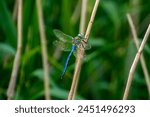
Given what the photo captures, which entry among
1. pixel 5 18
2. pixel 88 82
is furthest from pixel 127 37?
pixel 5 18

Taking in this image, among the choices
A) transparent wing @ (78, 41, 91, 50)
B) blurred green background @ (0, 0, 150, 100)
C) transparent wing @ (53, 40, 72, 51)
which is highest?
transparent wing @ (78, 41, 91, 50)

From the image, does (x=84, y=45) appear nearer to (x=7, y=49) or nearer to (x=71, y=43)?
(x=71, y=43)

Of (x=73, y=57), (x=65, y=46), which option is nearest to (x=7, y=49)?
(x=73, y=57)

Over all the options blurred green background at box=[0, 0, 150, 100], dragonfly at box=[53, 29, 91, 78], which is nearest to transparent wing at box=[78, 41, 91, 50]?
dragonfly at box=[53, 29, 91, 78]

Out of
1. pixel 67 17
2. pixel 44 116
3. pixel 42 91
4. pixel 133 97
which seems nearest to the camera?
pixel 44 116

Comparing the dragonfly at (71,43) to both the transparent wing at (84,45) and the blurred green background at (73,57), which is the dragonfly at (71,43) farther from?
the blurred green background at (73,57)

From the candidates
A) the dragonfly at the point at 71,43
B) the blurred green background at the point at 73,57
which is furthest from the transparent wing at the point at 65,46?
the blurred green background at the point at 73,57

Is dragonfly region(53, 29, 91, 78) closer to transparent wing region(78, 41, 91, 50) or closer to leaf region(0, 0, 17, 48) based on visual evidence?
transparent wing region(78, 41, 91, 50)

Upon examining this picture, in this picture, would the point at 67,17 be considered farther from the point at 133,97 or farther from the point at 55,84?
the point at 133,97

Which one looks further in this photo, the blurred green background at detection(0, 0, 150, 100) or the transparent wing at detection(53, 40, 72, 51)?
the blurred green background at detection(0, 0, 150, 100)
